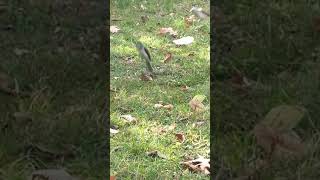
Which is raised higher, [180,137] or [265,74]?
[265,74]

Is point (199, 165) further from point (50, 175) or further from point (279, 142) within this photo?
point (50, 175)

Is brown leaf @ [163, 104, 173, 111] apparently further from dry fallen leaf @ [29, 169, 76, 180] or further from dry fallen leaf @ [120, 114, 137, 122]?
dry fallen leaf @ [29, 169, 76, 180]

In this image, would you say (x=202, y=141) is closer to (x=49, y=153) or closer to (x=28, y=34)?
(x=49, y=153)

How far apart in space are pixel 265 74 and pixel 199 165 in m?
0.65

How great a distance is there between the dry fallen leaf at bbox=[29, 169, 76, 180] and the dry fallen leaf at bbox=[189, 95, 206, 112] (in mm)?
1115

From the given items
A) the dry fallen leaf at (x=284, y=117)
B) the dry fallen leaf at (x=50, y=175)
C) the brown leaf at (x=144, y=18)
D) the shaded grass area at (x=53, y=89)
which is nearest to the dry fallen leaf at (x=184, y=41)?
the brown leaf at (x=144, y=18)

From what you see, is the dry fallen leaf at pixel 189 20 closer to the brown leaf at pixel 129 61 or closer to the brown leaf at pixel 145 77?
the brown leaf at pixel 129 61

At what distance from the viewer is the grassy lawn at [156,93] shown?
290 centimetres

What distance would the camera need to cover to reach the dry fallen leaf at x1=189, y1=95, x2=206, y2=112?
11.5 feet

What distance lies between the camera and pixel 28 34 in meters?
3.65

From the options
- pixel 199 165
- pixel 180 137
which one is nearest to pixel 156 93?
pixel 180 137

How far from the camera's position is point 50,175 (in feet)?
8.02

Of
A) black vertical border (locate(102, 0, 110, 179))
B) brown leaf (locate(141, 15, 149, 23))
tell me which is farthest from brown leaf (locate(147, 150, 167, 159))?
brown leaf (locate(141, 15, 149, 23))

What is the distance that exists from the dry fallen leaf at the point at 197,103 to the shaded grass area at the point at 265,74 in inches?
7.1
